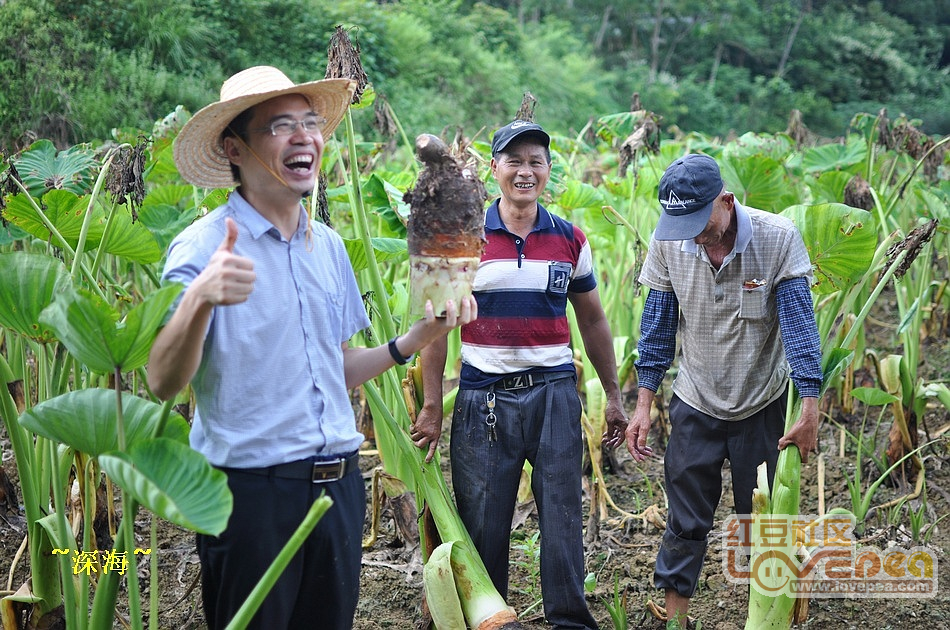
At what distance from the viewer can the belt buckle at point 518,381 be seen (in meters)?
2.38

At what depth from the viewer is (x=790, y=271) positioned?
232cm

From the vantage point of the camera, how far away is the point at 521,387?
238cm

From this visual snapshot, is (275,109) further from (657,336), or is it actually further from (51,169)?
(51,169)

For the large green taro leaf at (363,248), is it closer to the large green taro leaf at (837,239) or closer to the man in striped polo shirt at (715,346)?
the man in striped polo shirt at (715,346)

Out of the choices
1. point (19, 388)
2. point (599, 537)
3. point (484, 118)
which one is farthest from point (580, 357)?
point (484, 118)

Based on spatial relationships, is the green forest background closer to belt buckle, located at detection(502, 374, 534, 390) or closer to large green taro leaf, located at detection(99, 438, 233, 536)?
belt buckle, located at detection(502, 374, 534, 390)

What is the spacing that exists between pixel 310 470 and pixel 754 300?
52.9 inches

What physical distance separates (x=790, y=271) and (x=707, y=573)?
1.22m

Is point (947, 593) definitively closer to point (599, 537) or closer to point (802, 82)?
point (599, 537)

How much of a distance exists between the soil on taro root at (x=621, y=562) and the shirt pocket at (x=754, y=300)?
853mm

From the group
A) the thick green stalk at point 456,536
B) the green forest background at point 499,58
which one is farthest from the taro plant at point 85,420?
the green forest background at point 499,58

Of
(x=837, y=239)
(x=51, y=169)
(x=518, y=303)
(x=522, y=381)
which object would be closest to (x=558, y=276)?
(x=518, y=303)

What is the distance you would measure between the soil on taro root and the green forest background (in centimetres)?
175

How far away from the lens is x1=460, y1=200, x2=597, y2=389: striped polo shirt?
7.72ft
